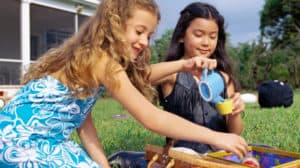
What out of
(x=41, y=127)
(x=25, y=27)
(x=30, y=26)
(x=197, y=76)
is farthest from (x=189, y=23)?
(x=30, y=26)

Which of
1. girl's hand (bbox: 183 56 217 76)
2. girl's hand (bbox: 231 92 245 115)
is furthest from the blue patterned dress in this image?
girl's hand (bbox: 231 92 245 115)

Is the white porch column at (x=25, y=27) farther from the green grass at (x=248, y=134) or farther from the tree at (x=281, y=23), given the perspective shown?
the tree at (x=281, y=23)

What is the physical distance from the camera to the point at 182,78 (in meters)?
2.19

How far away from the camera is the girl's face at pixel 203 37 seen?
2121mm

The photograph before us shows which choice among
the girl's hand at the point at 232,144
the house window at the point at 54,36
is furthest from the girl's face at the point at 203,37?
the house window at the point at 54,36

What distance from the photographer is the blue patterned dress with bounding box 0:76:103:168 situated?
1556 mm

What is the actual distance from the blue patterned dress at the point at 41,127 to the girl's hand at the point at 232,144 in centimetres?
53

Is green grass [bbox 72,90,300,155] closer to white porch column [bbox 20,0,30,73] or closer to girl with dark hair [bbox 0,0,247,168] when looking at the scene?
girl with dark hair [bbox 0,0,247,168]

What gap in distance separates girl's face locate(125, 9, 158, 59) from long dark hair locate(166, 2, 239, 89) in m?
0.61

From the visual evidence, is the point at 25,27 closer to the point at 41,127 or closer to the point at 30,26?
the point at 30,26

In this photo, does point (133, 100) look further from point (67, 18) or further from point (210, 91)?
point (67, 18)

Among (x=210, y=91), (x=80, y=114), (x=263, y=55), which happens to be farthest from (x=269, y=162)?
(x=263, y=55)

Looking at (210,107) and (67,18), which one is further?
(67,18)

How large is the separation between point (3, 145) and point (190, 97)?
0.93 m
